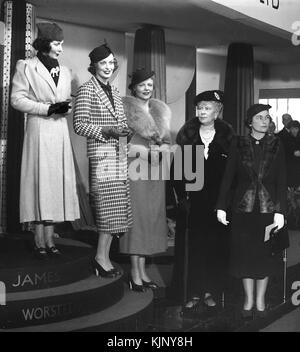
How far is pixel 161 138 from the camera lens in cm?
434

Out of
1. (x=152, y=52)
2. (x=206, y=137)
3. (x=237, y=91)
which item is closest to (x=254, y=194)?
(x=206, y=137)

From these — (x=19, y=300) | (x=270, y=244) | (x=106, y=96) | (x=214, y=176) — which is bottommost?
(x=19, y=300)

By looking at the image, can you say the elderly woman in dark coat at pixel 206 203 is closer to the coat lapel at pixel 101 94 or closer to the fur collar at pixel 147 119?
the fur collar at pixel 147 119

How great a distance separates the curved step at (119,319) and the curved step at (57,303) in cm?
4

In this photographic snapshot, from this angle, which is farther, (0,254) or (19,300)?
(0,254)

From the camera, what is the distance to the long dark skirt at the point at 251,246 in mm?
4047

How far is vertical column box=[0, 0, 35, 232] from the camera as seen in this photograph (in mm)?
5691

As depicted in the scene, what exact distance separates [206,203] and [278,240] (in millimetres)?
513

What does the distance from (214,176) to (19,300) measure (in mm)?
1457

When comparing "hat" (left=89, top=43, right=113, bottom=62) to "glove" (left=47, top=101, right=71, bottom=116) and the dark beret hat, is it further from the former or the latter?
the dark beret hat

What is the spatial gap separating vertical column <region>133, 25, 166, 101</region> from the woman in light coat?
3121 millimetres

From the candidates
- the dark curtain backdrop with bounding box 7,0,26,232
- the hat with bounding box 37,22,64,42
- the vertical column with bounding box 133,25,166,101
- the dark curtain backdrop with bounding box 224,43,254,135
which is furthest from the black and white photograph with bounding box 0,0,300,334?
the dark curtain backdrop with bounding box 224,43,254,135
